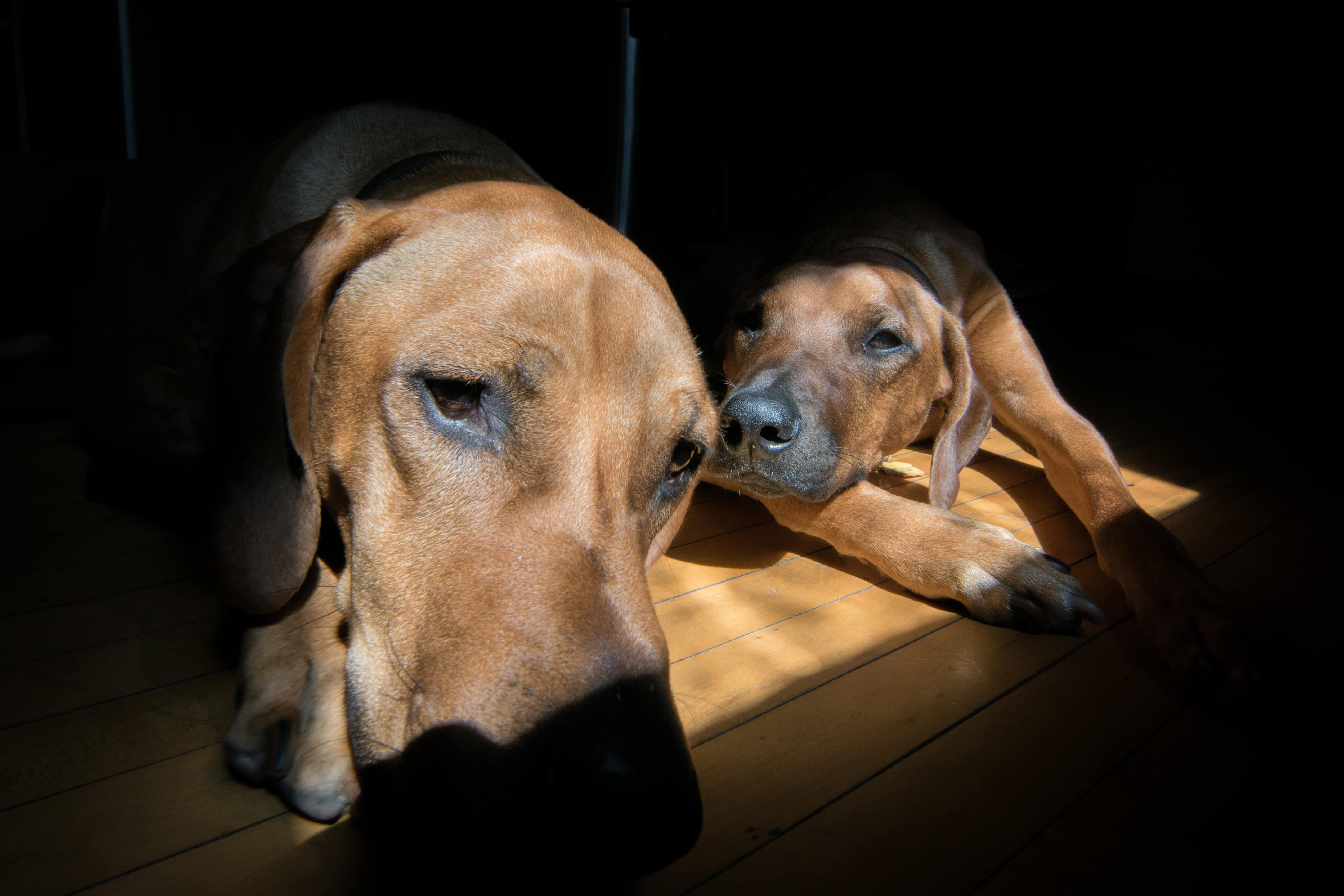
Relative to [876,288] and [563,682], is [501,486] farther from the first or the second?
[876,288]

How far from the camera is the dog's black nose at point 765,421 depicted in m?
2.82

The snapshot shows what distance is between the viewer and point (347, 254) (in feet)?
5.72

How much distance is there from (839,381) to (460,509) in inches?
77.1

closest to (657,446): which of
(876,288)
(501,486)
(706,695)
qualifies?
A: (501,486)

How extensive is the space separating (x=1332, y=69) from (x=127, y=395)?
46.4 feet

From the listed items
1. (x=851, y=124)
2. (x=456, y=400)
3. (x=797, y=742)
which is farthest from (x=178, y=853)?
(x=851, y=124)

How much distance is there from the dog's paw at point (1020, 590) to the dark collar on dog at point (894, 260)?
4.90ft

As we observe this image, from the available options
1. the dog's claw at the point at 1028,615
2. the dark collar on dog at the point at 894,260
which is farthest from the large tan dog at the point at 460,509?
the dark collar on dog at the point at 894,260

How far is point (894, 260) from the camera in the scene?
12.5 feet

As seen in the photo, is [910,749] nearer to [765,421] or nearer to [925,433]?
[765,421]

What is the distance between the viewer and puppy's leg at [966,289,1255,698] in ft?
7.00

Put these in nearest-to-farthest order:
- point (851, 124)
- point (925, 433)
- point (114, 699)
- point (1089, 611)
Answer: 1. point (114, 699)
2. point (1089, 611)
3. point (925, 433)
4. point (851, 124)

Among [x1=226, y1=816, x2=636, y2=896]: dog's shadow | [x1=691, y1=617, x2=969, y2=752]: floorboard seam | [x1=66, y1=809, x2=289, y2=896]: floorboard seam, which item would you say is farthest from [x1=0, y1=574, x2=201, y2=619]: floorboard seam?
[x1=691, y1=617, x2=969, y2=752]: floorboard seam

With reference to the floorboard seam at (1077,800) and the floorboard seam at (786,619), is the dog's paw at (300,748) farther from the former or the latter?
the floorboard seam at (1077,800)
